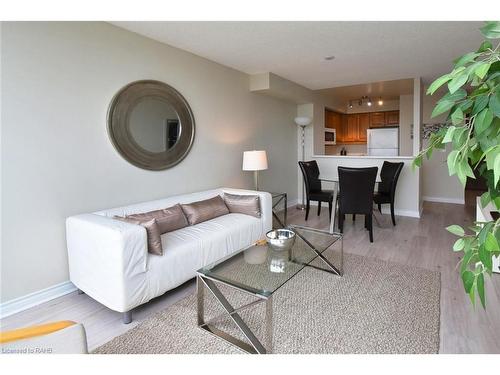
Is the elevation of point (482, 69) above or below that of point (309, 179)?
above

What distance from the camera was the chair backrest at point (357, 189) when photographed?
3.61 m

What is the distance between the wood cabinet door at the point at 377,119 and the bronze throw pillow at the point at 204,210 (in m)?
5.79

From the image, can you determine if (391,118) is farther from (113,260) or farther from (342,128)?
(113,260)

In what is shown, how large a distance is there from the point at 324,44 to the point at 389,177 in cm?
235

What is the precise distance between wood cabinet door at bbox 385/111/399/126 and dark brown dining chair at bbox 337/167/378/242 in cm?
456

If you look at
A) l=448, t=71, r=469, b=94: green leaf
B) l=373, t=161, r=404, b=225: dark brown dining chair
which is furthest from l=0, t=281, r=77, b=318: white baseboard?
l=373, t=161, r=404, b=225: dark brown dining chair

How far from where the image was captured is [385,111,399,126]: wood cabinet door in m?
7.42

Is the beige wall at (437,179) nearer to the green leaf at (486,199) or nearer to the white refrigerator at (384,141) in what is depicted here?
the white refrigerator at (384,141)

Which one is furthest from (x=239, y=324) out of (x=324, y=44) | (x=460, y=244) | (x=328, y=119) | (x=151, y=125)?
(x=328, y=119)

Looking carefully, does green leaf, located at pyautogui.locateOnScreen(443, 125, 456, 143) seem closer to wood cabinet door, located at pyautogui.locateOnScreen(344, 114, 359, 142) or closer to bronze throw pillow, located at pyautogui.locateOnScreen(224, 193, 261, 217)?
bronze throw pillow, located at pyautogui.locateOnScreen(224, 193, 261, 217)

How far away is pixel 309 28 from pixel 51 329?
9.59 ft

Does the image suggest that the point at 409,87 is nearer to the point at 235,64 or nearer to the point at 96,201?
the point at 235,64

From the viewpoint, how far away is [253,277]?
187 centimetres

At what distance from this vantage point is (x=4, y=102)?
2066 mm
